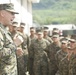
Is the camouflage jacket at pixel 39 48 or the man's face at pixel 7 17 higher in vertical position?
the man's face at pixel 7 17

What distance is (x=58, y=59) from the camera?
9.70 meters

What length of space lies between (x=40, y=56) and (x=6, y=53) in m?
5.69

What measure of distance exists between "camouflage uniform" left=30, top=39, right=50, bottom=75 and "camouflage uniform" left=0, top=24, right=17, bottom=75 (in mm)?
5563

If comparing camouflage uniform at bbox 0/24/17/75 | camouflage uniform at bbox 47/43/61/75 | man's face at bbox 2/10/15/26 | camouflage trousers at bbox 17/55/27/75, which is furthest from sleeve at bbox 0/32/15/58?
camouflage uniform at bbox 47/43/61/75

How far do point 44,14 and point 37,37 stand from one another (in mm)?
140287

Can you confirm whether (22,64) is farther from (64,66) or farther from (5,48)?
(5,48)

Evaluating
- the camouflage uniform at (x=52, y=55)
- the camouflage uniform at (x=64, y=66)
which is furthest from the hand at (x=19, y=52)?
the camouflage uniform at (x=52, y=55)

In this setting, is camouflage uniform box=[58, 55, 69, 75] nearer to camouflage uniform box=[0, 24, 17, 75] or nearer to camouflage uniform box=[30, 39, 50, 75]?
camouflage uniform box=[30, 39, 50, 75]

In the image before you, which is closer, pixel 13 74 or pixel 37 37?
pixel 13 74

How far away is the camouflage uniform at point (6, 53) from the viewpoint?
475 centimetres

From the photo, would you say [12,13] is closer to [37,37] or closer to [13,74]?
[13,74]

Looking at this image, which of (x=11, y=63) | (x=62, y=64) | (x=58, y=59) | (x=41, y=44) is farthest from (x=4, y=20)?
(x=41, y=44)

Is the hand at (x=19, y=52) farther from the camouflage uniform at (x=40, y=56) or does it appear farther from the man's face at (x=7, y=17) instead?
the man's face at (x=7, y=17)

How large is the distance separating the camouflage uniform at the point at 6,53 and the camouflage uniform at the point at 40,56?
5563mm
